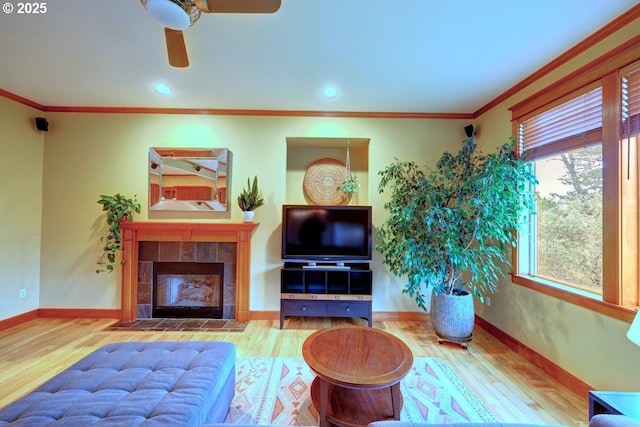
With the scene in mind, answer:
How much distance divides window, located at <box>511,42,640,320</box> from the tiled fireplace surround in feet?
10.9

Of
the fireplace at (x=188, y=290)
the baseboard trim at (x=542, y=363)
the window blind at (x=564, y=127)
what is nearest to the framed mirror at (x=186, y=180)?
the fireplace at (x=188, y=290)

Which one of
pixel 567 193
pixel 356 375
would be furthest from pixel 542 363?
pixel 356 375

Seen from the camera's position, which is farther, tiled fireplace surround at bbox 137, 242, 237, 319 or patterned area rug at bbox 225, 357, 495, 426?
tiled fireplace surround at bbox 137, 242, 237, 319

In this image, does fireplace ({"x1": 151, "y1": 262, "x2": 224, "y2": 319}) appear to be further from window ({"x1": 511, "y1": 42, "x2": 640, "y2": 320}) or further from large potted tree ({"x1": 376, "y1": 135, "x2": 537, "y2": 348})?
window ({"x1": 511, "y1": 42, "x2": 640, "y2": 320})

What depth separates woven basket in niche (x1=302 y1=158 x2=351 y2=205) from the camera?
3775 mm

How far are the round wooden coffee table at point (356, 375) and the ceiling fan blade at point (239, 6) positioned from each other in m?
2.14

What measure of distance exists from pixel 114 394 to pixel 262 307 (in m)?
2.27

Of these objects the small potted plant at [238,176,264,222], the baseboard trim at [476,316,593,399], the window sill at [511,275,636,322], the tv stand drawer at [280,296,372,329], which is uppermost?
the small potted plant at [238,176,264,222]

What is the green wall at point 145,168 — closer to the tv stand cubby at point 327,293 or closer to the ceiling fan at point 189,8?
the tv stand cubby at point 327,293

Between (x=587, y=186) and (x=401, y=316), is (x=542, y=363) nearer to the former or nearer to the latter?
(x=401, y=316)

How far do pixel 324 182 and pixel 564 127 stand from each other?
2580 mm

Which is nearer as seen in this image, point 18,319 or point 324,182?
point 18,319

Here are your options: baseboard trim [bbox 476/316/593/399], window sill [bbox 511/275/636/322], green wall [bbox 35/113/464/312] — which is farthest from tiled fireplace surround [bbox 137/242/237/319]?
window sill [bbox 511/275/636/322]

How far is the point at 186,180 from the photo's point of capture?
3.52m
